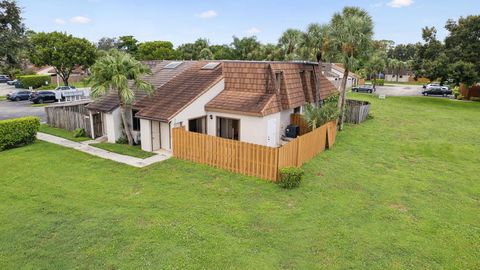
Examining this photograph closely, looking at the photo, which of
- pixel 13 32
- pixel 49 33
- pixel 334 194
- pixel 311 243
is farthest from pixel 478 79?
pixel 49 33

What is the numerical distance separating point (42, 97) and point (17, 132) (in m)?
22.9

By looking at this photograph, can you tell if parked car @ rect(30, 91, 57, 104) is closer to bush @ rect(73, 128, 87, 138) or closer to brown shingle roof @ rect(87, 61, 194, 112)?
brown shingle roof @ rect(87, 61, 194, 112)

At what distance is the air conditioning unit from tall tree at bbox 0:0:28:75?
83.1 feet

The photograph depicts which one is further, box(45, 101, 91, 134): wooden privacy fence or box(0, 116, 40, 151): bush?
box(45, 101, 91, 134): wooden privacy fence

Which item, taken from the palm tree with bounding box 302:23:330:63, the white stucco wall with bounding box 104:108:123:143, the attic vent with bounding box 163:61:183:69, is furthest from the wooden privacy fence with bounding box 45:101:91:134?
the palm tree with bounding box 302:23:330:63

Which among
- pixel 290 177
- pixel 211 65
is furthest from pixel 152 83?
pixel 290 177

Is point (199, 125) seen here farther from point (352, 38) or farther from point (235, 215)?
point (352, 38)

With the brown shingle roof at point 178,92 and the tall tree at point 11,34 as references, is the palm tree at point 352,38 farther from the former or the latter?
the tall tree at point 11,34

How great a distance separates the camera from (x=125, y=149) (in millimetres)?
18875

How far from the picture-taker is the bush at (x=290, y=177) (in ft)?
44.1

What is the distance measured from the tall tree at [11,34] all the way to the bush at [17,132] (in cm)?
1153

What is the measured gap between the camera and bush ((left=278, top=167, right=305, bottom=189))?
13430 millimetres

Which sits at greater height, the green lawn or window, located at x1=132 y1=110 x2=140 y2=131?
window, located at x1=132 y1=110 x2=140 y2=131

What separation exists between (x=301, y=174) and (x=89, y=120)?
16.1 metres
